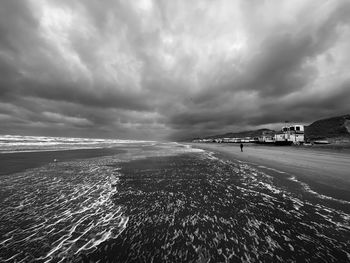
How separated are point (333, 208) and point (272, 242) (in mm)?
4770

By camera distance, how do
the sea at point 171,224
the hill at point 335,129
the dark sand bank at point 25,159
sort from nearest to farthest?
1. the sea at point 171,224
2. the dark sand bank at point 25,159
3. the hill at point 335,129

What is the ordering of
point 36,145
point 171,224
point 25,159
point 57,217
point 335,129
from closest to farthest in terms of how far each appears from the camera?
point 171,224 < point 57,217 < point 25,159 < point 36,145 < point 335,129

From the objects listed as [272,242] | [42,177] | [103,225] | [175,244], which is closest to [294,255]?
[272,242]

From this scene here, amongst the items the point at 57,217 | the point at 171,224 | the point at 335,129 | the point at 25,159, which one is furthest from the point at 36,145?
the point at 335,129

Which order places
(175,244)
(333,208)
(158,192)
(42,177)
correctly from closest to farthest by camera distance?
(175,244) → (333,208) → (158,192) → (42,177)

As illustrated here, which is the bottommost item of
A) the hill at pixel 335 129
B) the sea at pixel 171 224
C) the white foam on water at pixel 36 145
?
the sea at pixel 171 224

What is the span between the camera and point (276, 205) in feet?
22.7

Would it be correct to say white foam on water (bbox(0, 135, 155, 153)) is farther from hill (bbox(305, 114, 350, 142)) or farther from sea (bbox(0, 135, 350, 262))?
hill (bbox(305, 114, 350, 142))

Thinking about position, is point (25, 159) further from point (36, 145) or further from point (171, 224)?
point (36, 145)

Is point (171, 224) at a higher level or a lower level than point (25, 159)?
lower

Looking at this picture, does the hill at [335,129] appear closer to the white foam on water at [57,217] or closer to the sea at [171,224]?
the sea at [171,224]

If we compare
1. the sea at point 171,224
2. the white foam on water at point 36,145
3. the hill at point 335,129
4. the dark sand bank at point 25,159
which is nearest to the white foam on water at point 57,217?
the sea at point 171,224

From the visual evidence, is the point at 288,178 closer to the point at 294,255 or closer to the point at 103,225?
the point at 294,255

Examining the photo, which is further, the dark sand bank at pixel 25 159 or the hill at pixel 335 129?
the hill at pixel 335 129
